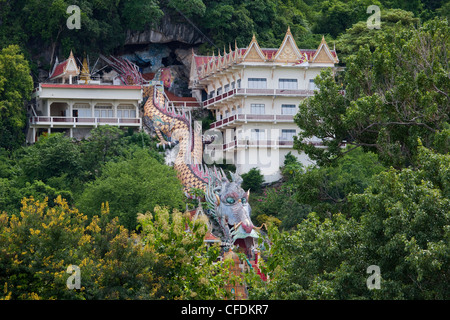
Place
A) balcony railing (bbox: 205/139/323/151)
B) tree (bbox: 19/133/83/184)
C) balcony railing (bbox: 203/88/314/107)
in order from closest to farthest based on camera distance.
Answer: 1. tree (bbox: 19/133/83/184)
2. balcony railing (bbox: 205/139/323/151)
3. balcony railing (bbox: 203/88/314/107)

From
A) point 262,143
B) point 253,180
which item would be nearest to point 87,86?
point 262,143

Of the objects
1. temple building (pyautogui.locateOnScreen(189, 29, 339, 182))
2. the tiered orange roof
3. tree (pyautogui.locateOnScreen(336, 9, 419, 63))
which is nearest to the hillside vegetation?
temple building (pyautogui.locateOnScreen(189, 29, 339, 182))

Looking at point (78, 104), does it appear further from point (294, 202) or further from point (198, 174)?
point (294, 202)

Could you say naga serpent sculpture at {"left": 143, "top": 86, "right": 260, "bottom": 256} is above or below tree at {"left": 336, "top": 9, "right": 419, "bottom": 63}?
below

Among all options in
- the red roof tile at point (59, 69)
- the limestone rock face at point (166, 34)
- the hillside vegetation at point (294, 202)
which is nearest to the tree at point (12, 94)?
the hillside vegetation at point (294, 202)

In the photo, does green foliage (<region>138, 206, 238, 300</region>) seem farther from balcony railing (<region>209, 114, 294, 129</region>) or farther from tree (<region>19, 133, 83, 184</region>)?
balcony railing (<region>209, 114, 294, 129</region>)

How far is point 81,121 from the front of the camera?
58.8m

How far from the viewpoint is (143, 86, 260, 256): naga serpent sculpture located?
48594 mm

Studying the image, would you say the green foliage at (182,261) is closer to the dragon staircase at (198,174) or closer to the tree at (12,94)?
the dragon staircase at (198,174)

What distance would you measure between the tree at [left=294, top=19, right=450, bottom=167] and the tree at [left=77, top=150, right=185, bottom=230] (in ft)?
36.4

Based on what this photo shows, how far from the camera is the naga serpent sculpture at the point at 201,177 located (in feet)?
159

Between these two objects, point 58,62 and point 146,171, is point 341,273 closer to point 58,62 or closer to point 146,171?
point 146,171

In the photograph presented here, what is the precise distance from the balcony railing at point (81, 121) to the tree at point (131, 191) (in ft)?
25.7

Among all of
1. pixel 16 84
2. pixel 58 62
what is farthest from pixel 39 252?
pixel 58 62
